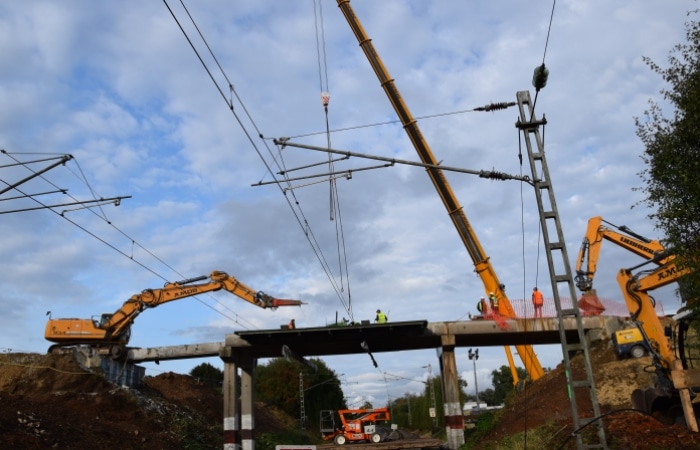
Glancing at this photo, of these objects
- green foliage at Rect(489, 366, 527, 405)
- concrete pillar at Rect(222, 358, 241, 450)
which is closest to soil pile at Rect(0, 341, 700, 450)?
concrete pillar at Rect(222, 358, 241, 450)

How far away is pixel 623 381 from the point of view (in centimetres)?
2750

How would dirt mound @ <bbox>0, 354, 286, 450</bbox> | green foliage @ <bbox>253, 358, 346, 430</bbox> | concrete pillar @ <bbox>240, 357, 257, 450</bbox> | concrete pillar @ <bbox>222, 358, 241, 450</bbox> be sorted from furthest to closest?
green foliage @ <bbox>253, 358, 346, 430</bbox>, concrete pillar @ <bbox>240, 357, 257, 450</bbox>, concrete pillar @ <bbox>222, 358, 241, 450</bbox>, dirt mound @ <bbox>0, 354, 286, 450</bbox>

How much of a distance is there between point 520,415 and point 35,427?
2161 cm

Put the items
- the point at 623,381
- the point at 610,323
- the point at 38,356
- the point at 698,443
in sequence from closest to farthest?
the point at 698,443
the point at 623,381
the point at 610,323
the point at 38,356

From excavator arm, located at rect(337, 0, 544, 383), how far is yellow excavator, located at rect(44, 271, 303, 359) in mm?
12469

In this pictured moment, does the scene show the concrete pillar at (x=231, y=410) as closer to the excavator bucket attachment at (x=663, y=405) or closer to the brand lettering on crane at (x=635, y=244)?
the excavator bucket attachment at (x=663, y=405)

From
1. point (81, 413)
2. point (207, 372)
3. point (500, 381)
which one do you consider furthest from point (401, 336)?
point (500, 381)

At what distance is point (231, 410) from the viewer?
3281cm

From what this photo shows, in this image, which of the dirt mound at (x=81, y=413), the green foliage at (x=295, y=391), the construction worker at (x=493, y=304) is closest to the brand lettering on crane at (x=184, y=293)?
the dirt mound at (x=81, y=413)

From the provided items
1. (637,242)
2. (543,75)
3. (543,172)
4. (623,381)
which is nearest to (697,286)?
(543,172)

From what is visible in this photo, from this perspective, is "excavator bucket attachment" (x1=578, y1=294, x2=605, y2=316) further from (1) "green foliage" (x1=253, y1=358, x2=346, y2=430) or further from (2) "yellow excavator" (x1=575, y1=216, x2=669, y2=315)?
(1) "green foliage" (x1=253, y1=358, x2=346, y2=430)

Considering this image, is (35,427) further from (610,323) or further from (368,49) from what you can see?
(610,323)

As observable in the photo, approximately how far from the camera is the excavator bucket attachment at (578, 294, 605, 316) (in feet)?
102

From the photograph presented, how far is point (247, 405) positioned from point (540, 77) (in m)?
26.4
